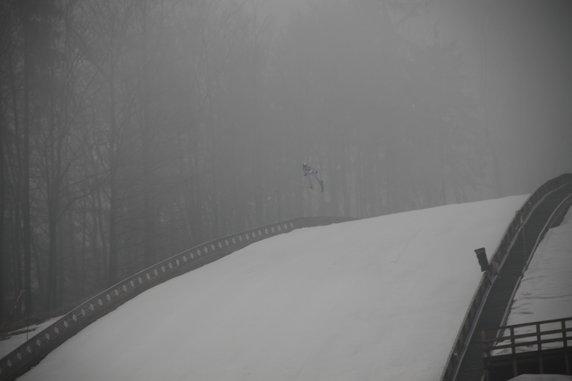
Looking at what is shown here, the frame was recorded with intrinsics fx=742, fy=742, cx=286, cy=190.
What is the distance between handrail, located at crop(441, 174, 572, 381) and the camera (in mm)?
22016

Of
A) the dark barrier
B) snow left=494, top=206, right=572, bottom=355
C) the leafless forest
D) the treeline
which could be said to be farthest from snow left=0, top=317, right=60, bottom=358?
snow left=494, top=206, right=572, bottom=355

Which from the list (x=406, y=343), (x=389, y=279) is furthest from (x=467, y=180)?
A: (x=406, y=343)

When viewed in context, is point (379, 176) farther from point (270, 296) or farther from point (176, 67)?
point (270, 296)

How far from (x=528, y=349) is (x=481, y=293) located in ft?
13.6

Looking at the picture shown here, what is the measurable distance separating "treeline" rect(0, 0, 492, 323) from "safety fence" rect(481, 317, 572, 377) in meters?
24.2

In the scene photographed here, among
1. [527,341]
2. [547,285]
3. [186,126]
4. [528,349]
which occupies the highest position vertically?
[186,126]

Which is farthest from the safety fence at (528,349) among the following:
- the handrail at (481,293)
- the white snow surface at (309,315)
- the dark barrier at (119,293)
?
the dark barrier at (119,293)

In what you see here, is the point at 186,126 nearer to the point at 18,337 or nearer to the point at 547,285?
the point at 18,337

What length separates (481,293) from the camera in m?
26.3

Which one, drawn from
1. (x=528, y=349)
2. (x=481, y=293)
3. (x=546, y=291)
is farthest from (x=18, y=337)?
(x=546, y=291)

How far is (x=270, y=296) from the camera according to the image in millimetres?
31594

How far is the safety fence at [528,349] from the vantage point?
21219 millimetres

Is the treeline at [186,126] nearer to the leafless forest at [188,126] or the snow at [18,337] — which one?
the leafless forest at [188,126]

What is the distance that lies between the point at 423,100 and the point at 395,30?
702 cm
